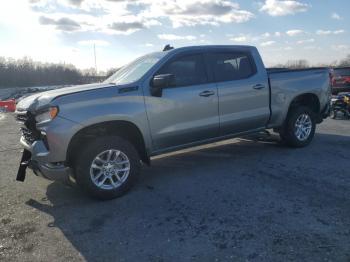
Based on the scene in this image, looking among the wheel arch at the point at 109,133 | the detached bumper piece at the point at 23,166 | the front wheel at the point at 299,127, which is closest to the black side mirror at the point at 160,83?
the wheel arch at the point at 109,133

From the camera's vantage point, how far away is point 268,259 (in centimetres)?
341

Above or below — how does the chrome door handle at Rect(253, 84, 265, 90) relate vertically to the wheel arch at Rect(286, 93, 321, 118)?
above

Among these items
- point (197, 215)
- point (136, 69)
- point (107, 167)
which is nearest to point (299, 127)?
point (136, 69)

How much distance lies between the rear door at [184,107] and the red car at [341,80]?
14177mm

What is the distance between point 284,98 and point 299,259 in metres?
4.22

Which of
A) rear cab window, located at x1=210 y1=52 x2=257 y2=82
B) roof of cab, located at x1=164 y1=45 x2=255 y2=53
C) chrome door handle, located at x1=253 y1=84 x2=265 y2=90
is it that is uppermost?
roof of cab, located at x1=164 y1=45 x2=255 y2=53

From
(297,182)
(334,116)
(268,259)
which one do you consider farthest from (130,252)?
(334,116)

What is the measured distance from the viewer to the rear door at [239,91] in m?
6.24

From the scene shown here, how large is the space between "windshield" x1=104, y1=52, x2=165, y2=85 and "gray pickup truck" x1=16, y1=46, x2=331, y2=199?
3 cm

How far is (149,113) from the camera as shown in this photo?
213 inches

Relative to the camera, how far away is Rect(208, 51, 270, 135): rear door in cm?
624

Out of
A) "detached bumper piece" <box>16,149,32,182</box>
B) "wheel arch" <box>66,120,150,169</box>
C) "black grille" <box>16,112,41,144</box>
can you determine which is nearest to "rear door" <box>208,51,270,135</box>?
"wheel arch" <box>66,120,150,169</box>

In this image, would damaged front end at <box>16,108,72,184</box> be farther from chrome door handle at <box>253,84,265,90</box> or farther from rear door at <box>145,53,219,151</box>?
chrome door handle at <box>253,84,265,90</box>

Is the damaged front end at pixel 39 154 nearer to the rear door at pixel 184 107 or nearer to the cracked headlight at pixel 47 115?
the cracked headlight at pixel 47 115
